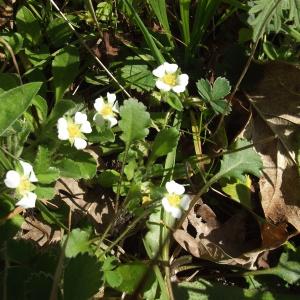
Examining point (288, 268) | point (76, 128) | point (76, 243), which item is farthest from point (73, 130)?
point (288, 268)

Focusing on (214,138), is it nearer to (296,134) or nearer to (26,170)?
(296,134)

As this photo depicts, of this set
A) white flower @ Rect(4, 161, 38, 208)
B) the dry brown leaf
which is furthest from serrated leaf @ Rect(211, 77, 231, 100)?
white flower @ Rect(4, 161, 38, 208)

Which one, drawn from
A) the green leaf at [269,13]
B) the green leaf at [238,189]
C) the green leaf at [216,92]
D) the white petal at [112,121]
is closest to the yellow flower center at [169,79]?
the green leaf at [216,92]

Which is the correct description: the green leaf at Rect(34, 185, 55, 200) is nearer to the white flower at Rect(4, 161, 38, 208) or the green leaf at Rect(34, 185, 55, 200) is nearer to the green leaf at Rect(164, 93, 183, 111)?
the white flower at Rect(4, 161, 38, 208)

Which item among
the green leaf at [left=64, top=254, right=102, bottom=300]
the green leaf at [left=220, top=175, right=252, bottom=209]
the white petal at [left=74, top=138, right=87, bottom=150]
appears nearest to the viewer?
the green leaf at [left=64, top=254, right=102, bottom=300]

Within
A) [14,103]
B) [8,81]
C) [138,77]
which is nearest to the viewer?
[14,103]

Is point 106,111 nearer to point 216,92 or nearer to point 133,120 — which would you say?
A: point 133,120

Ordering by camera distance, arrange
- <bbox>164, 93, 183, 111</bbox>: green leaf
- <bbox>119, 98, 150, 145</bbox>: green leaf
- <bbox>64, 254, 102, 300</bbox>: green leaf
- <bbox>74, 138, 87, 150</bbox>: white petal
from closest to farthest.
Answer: <bbox>64, 254, 102, 300</bbox>: green leaf < <bbox>74, 138, 87, 150</bbox>: white petal < <bbox>119, 98, 150, 145</bbox>: green leaf < <bbox>164, 93, 183, 111</bbox>: green leaf
